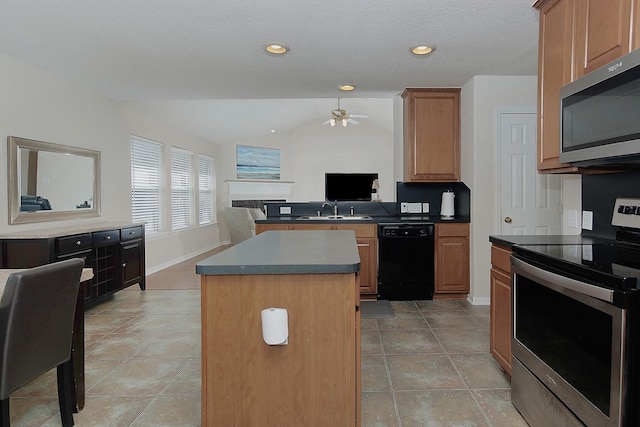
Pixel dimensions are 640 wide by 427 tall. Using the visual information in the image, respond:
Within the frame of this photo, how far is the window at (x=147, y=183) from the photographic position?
18.2ft

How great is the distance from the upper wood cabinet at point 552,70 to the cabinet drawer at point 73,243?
3631mm

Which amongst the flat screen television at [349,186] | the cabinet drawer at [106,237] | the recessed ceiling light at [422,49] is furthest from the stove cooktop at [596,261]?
the flat screen television at [349,186]

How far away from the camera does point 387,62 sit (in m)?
3.37

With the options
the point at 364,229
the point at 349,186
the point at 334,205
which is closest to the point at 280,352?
the point at 364,229

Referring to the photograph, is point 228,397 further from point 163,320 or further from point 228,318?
point 163,320

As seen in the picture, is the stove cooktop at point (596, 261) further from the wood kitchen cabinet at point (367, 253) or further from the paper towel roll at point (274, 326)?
the wood kitchen cabinet at point (367, 253)

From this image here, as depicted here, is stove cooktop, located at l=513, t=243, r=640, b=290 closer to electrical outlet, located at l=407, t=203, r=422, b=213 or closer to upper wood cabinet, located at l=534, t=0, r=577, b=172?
upper wood cabinet, located at l=534, t=0, r=577, b=172

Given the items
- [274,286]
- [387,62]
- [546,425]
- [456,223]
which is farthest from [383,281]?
[274,286]

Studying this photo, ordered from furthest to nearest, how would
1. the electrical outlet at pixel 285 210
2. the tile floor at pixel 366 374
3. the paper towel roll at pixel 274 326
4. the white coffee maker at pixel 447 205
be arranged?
the electrical outlet at pixel 285 210
the white coffee maker at pixel 447 205
the tile floor at pixel 366 374
the paper towel roll at pixel 274 326

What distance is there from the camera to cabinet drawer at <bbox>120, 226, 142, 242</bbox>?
13.9ft

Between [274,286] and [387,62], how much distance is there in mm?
2537

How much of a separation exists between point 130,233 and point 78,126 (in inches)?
48.4

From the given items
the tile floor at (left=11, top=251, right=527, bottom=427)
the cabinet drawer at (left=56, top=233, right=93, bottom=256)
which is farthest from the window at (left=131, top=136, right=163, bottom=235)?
the tile floor at (left=11, top=251, right=527, bottom=427)

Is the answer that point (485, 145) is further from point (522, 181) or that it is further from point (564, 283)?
point (564, 283)
